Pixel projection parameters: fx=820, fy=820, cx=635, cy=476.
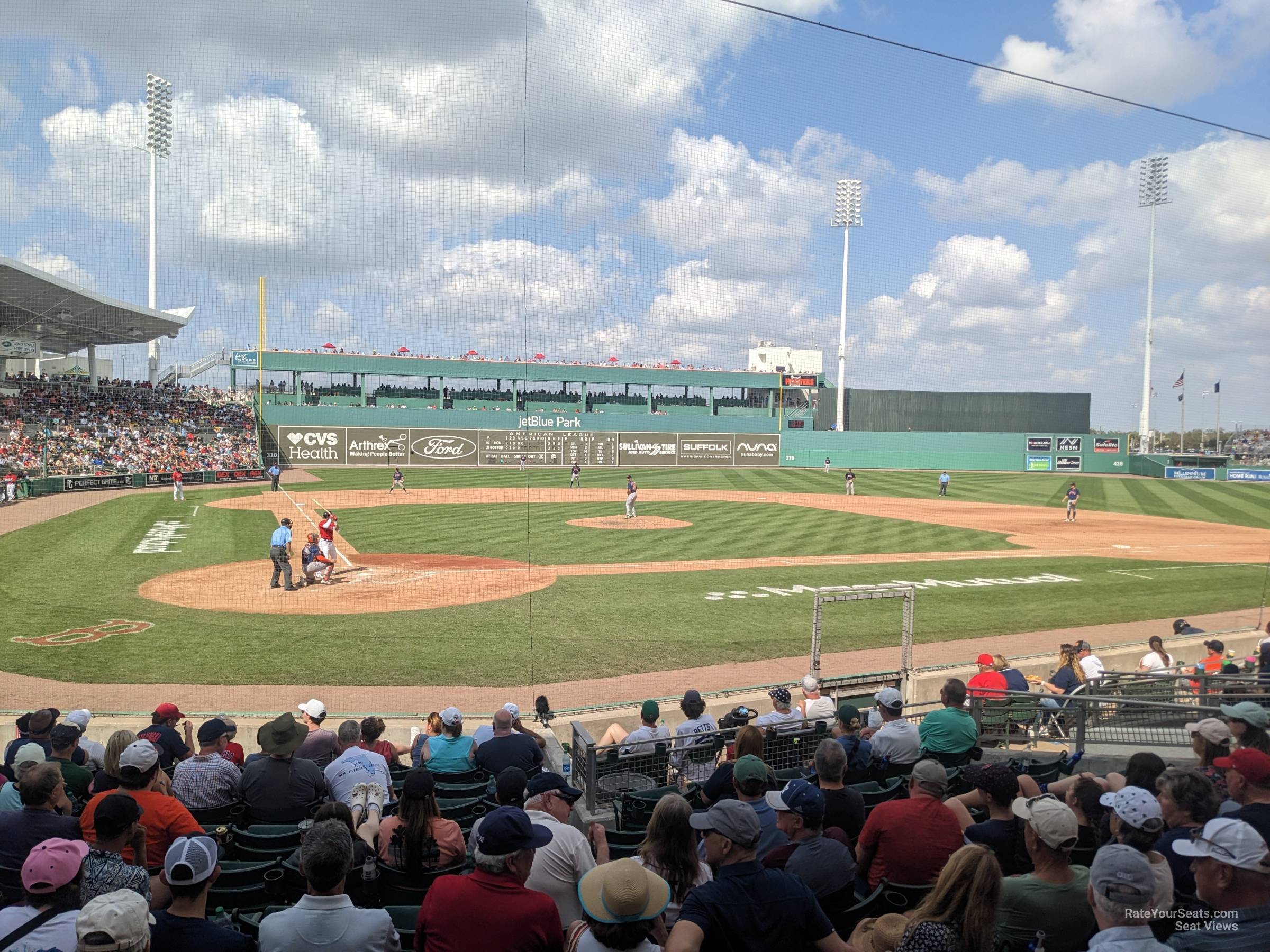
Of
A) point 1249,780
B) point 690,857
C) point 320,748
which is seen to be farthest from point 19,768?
point 1249,780

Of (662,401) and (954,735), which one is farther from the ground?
(662,401)

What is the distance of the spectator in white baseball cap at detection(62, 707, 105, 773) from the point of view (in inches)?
254

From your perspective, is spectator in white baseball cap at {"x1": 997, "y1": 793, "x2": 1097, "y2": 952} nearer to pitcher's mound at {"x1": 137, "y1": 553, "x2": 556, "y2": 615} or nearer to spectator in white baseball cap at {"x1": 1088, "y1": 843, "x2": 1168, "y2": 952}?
spectator in white baseball cap at {"x1": 1088, "y1": 843, "x2": 1168, "y2": 952}

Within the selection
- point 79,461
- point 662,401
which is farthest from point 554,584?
point 662,401

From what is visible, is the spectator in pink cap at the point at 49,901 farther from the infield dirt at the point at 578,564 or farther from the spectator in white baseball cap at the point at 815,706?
the infield dirt at the point at 578,564

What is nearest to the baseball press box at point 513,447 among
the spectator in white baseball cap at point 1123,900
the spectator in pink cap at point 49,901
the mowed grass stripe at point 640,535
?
the mowed grass stripe at point 640,535

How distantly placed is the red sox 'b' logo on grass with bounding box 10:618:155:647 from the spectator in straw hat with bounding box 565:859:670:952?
14040 mm

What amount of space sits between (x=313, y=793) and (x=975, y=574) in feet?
62.3

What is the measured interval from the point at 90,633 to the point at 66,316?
96.3 ft

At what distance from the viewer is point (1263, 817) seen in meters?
4.05

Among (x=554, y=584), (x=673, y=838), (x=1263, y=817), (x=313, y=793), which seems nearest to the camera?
(x=673, y=838)

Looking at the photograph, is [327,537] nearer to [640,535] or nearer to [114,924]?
[640,535]

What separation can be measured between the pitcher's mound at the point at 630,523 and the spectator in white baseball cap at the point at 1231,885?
25.7 metres

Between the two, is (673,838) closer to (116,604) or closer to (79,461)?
(116,604)
